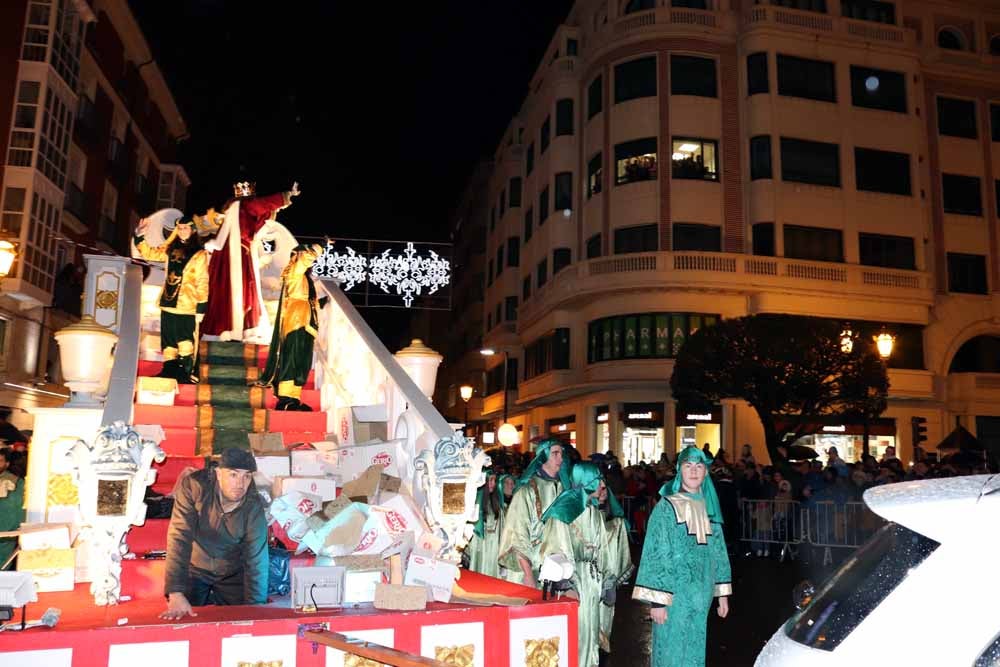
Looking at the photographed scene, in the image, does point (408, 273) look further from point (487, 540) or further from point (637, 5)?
point (637, 5)

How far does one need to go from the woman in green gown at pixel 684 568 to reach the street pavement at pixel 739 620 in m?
2.61

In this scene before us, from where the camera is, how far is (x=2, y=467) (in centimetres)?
728

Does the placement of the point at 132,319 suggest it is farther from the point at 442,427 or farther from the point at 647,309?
the point at 647,309

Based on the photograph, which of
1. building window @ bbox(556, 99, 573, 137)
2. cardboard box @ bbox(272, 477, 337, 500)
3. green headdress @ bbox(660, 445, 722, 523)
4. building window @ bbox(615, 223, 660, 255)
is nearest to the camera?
green headdress @ bbox(660, 445, 722, 523)

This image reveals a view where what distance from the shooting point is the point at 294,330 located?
33.2 ft

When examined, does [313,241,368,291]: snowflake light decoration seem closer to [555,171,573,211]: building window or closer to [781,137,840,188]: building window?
[781,137,840,188]: building window

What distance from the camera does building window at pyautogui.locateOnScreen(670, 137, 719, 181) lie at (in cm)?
3152

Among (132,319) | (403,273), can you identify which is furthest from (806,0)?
(132,319)

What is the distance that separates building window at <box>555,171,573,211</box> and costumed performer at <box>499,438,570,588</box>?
98.7 feet

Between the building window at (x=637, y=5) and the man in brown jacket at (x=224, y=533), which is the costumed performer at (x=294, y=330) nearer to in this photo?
the man in brown jacket at (x=224, y=533)

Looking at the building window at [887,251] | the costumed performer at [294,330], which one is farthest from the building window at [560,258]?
the costumed performer at [294,330]

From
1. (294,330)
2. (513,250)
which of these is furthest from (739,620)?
(513,250)

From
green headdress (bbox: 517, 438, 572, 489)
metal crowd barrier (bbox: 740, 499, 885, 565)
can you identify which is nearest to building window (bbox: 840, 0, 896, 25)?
metal crowd barrier (bbox: 740, 499, 885, 565)

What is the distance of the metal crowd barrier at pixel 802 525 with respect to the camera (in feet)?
48.8
